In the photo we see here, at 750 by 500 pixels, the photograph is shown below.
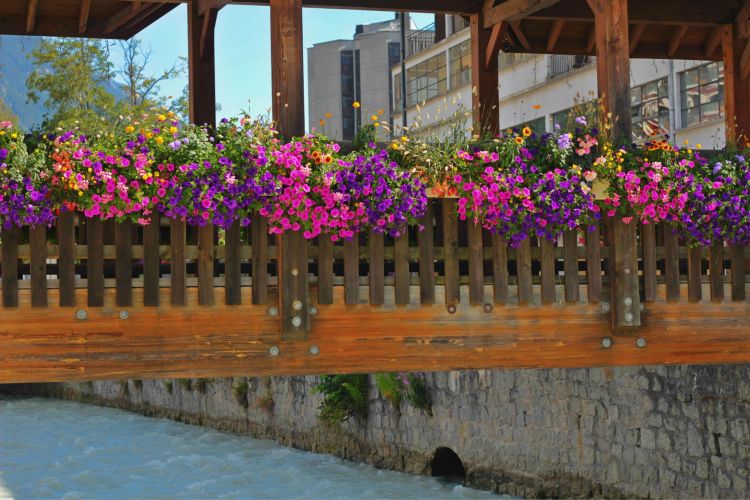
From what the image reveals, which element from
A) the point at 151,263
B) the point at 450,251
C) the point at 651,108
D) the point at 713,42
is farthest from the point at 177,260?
the point at 651,108

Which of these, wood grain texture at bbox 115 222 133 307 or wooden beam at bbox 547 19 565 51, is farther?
wooden beam at bbox 547 19 565 51

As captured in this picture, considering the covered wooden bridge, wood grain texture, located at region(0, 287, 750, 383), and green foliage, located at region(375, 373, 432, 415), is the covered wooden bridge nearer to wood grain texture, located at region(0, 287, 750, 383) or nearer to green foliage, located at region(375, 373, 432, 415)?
wood grain texture, located at region(0, 287, 750, 383)

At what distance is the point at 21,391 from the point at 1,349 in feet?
115

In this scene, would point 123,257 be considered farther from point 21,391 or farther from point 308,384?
point 21,391

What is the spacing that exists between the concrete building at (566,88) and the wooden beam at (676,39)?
12.2 ft

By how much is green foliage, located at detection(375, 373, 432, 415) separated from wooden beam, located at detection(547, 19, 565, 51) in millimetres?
7459

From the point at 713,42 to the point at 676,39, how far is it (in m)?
0.42

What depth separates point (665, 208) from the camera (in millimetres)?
8773

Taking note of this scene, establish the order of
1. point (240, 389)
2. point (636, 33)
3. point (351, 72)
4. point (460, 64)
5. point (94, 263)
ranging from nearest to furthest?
1. point (94, 263)
2. point (636, 33)
3. point (240, 389)
4. point (460, 64)
5. point (351, 72)

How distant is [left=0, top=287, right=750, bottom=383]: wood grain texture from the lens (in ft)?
25.2

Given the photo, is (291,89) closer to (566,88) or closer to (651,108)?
(651,108)

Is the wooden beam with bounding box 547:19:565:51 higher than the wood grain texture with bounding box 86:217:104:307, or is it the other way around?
the wooden beam with bounding box 547:19:565:51

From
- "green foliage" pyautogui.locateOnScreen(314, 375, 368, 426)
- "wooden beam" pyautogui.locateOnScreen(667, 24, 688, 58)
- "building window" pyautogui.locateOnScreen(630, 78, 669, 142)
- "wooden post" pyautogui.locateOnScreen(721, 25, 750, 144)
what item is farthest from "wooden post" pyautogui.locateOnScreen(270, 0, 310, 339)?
"building window" pyautogui.locateOnScreen(630, 78, 669, 142)

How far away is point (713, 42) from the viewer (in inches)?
535
